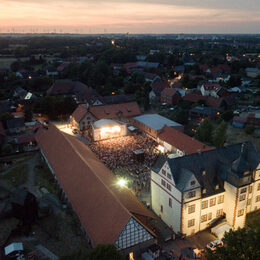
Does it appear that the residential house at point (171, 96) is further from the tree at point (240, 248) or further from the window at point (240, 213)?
the tree at point (240, 248)

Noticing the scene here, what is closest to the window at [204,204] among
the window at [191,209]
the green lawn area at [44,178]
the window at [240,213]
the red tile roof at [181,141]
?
the window at [191,209]

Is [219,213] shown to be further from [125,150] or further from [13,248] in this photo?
[13,248]

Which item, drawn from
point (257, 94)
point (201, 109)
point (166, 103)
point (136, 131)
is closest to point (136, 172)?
point (136, 131)

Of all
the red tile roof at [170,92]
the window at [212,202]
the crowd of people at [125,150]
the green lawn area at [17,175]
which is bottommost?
the green lawn area at [17,175]

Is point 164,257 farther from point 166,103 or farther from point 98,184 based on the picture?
point 166,103

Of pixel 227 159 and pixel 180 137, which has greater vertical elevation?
pixel 227 159

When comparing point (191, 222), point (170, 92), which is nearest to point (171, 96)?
point (170, 92)
